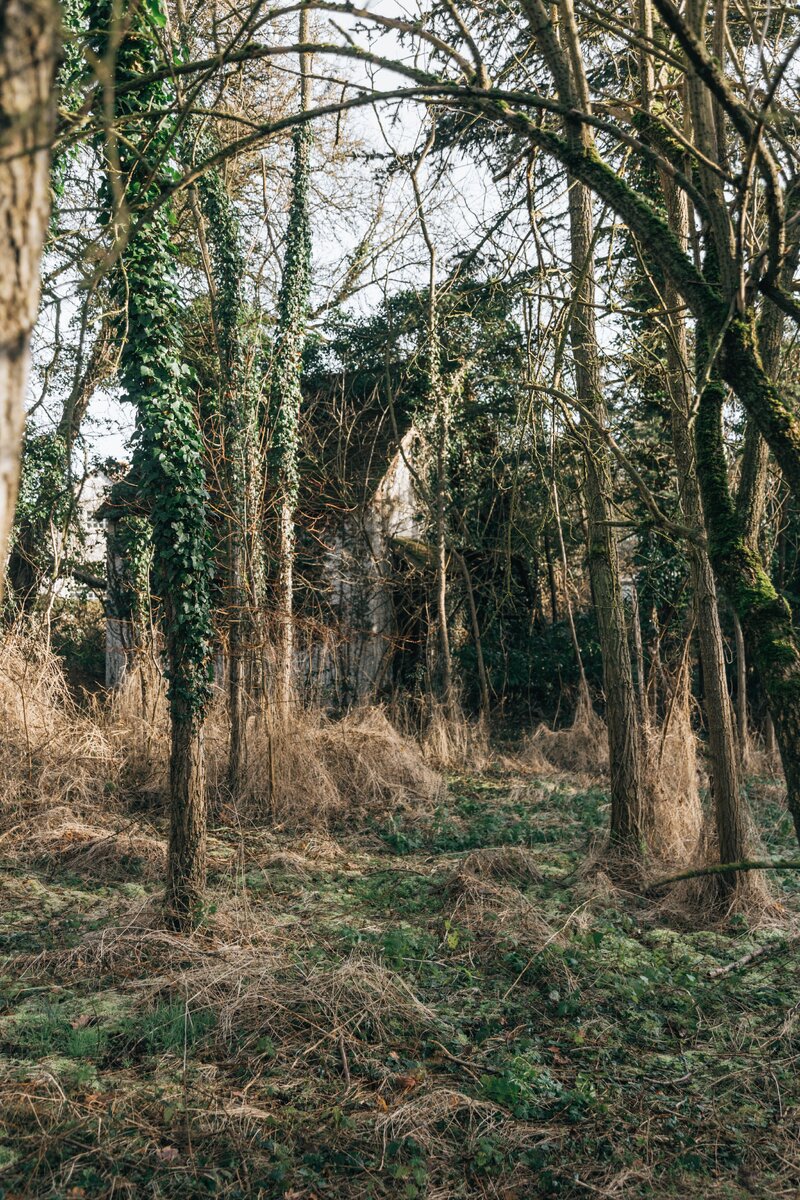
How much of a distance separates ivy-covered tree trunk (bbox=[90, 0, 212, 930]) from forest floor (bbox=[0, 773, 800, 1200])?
0.70m

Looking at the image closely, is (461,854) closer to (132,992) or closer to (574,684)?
(132,992)

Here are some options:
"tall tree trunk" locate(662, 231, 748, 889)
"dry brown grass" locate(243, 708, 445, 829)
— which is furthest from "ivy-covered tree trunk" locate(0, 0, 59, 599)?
"dry brown grass" locate(243, 708, 445, 829)

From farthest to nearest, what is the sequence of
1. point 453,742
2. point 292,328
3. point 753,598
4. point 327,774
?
point 453,742
point 292,328
point 327,774
point 753,598

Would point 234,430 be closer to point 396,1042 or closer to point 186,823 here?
point 186,823

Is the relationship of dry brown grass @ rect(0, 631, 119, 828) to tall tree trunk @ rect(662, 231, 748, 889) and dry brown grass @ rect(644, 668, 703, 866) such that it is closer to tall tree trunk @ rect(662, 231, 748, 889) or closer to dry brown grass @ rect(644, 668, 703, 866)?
dry brown grass @ rect(644, 668, 703, 866)

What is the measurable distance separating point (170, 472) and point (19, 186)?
4.59 m

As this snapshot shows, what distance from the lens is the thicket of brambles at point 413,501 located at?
3.07 meters

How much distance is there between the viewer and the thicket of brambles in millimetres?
3070

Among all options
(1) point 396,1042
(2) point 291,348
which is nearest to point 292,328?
(2) point 291,348

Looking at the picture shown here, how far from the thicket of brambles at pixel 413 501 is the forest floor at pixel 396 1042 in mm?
49

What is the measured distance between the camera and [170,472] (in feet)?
19.6

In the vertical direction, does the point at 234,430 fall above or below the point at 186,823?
above

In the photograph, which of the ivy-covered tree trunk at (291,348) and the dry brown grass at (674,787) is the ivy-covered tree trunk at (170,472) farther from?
the ivy-covered tree trunk at (291,348)

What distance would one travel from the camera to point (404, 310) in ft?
50.2
